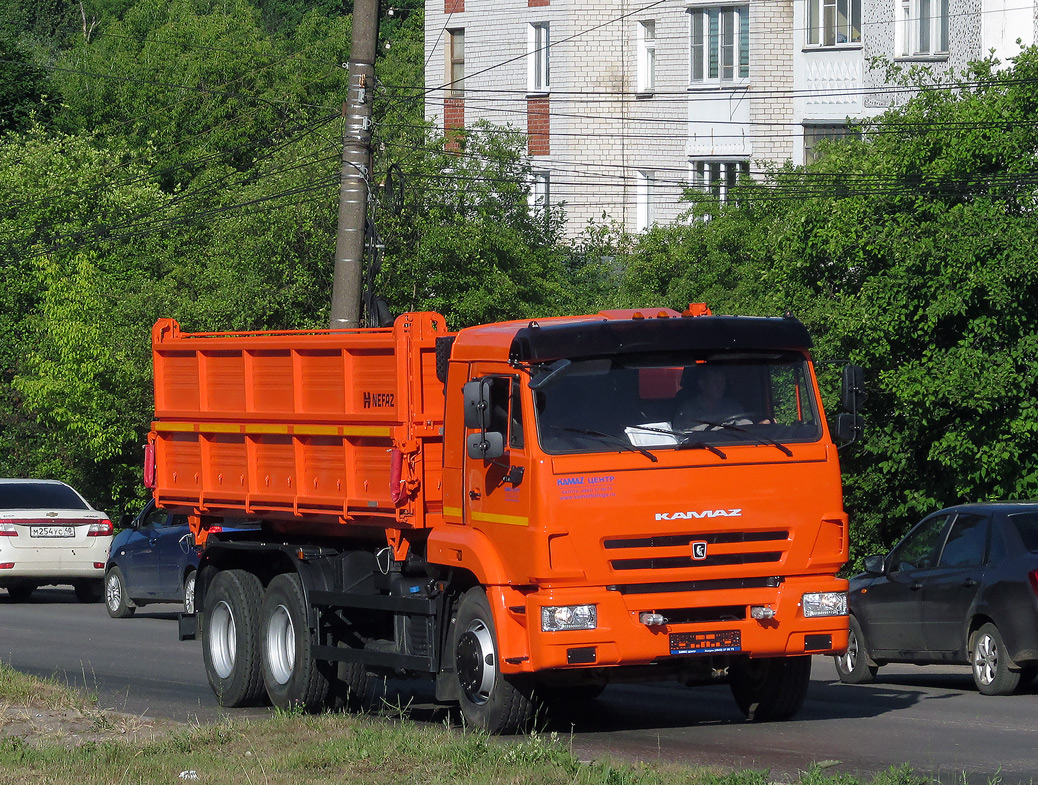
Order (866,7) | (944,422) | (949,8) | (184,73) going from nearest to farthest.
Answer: (944,422) → (949,8) → (866,7) → (184,73)

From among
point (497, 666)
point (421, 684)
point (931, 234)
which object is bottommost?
Answer: point (421, 684)

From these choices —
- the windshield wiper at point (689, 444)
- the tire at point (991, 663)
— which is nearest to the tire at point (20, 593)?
the tire at point (991, 663)

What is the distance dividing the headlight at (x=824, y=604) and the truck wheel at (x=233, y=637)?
467 cm

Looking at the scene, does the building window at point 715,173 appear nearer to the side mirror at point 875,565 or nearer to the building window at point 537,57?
the building window at point 537,57

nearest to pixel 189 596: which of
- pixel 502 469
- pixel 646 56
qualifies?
pixel 502 469

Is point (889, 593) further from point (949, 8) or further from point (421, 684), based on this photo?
point (949, 8)

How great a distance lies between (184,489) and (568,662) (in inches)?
206

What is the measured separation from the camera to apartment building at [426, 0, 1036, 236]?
136ft

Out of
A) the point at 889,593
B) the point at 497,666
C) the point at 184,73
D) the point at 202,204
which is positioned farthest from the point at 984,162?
the point at 184,73

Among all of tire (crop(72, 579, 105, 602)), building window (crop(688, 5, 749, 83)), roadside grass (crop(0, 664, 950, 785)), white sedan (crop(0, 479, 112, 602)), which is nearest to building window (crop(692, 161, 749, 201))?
building window (crop(688, 5, 749, 83))

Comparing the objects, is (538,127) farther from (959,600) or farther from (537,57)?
(959,600)

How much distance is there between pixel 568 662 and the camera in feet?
32.4

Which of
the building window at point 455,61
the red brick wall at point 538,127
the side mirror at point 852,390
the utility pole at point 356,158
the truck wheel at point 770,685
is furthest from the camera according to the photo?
the building window at point 455,61

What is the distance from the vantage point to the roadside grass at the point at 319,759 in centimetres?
840
